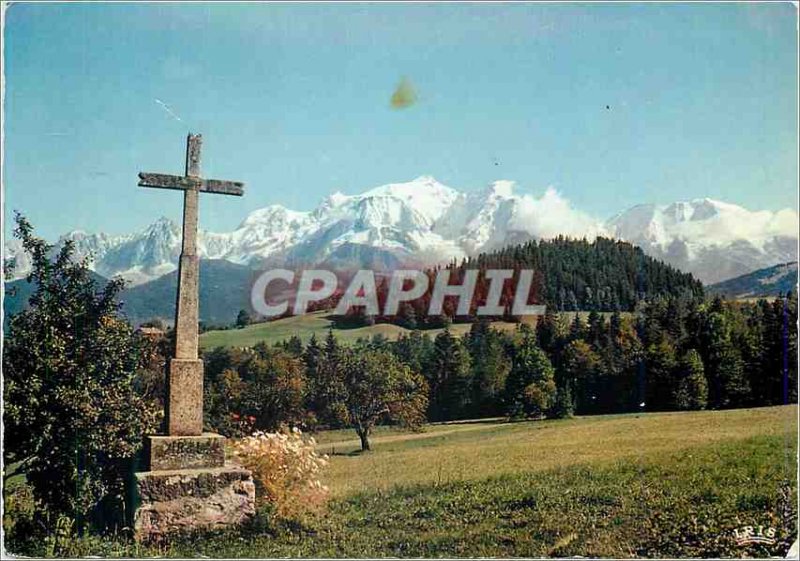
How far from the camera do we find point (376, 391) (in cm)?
1817

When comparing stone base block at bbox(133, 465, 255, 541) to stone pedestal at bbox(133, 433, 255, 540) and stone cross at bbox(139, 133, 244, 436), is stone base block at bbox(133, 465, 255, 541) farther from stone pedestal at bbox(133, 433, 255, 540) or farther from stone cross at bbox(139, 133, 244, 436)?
stone cross at bbox(139, 133, 244, 436)

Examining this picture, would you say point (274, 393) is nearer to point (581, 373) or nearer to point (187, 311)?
point (581, 373)

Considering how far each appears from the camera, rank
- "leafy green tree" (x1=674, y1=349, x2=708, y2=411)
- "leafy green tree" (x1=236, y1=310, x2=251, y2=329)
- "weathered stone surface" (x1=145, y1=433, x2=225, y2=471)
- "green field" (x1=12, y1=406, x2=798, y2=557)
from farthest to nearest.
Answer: "leafy green tree" (x1=236, y1=310, x2=251, y2=329) < "leafy green tree" (x1=674, y1=349, x2=708, y2=411) < "weathered stone surface" (x1=145, y1=433, x2=225, y2=471) < "green field" (x1=12, y1=406, x2=798, y2=557)

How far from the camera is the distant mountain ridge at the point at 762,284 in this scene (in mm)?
11367

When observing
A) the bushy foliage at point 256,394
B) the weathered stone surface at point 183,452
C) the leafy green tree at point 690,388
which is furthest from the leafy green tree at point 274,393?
the leafy green tree at point 690,388

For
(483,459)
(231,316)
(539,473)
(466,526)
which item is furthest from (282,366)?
(466,526)

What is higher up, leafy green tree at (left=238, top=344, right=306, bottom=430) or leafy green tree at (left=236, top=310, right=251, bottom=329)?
leafy green tree at (left=236, top=310, right=251, bottom=329)

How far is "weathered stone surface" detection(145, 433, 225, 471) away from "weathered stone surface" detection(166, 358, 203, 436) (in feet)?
0.56

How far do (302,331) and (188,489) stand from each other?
34.0 ft

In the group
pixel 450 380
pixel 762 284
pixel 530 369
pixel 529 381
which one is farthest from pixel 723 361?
pixel 450 380

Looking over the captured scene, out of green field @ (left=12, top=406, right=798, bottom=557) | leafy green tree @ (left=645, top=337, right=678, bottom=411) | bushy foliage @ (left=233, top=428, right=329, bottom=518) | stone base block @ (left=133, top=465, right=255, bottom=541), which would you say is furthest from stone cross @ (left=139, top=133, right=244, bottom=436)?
leafy green tree @ (left=645, top=337, right=678, bottom=411)

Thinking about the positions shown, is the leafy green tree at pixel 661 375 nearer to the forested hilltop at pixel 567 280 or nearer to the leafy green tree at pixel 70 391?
the forested hilltop at pixel 567 280

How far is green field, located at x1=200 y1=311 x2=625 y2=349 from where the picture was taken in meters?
17.3

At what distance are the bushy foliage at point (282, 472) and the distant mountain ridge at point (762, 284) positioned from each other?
767 centimetres
